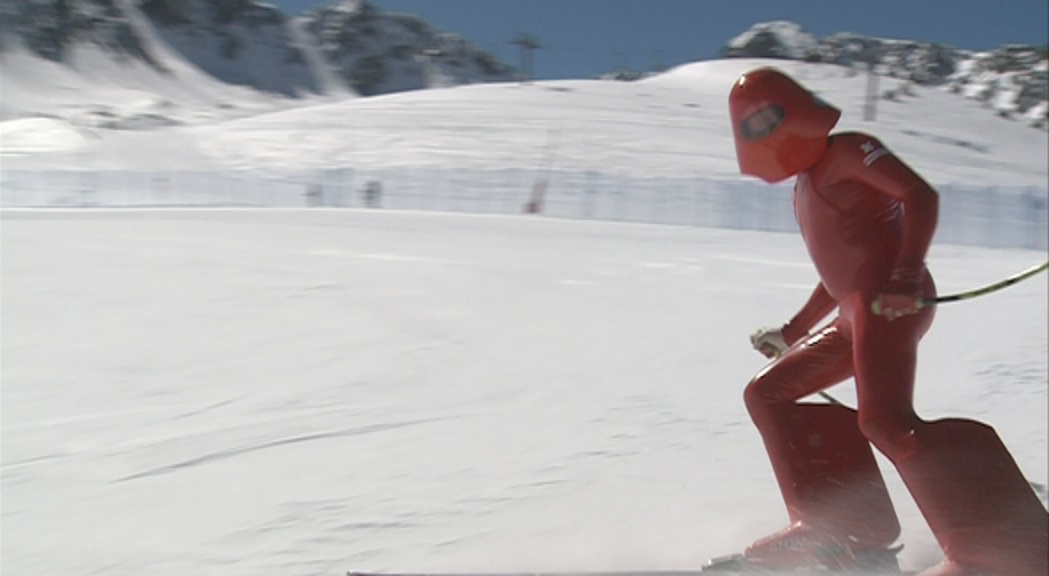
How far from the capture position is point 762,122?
2547 millimetres

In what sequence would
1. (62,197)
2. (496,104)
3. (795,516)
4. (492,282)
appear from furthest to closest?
1. (496,104)
2. (62,197)
3. (492,282)
4. (795,516)

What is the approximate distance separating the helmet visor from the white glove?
2.10 ft

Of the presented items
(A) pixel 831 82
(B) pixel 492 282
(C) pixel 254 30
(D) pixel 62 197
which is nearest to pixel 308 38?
(C) pixel 254 30

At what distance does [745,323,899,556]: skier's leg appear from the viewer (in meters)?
2.74

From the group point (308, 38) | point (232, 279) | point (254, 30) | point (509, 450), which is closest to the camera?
point (509, 450)

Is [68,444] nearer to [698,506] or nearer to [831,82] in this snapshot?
[698,506]

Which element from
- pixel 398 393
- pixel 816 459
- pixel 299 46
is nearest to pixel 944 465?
pixel 816 459

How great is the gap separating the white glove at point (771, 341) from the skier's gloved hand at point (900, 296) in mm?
556

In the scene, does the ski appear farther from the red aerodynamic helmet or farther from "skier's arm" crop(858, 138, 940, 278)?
the red aerodynamic helmet

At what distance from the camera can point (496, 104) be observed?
44062mm

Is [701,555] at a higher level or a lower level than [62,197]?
higher

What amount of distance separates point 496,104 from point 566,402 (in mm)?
39801

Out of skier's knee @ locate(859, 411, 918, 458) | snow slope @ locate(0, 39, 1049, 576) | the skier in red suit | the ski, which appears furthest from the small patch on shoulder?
snow slope @ locate(0, 39, 1049, 576)

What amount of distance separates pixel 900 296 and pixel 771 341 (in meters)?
0.63
